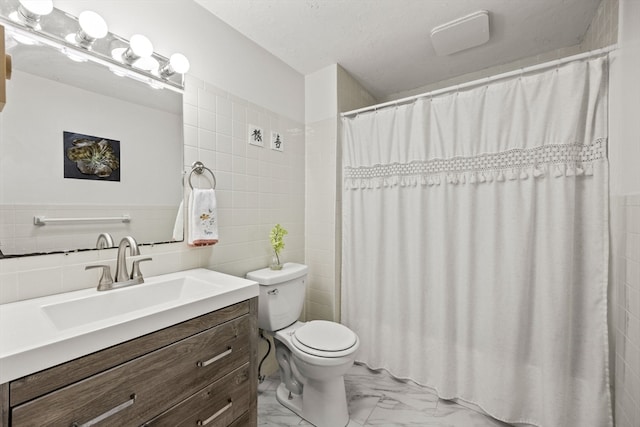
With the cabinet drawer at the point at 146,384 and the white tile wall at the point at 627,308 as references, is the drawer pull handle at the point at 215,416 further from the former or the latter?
the white tile wall at the point at 627,308

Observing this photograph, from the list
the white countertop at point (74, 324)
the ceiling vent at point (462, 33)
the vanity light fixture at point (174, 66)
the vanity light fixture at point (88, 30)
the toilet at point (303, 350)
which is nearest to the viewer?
the white countertop at point (74, 324)

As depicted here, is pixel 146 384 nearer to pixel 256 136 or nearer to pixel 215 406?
pixel 215 406

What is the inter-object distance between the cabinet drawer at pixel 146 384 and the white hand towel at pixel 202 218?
0.49m

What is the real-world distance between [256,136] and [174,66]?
23.2 inches

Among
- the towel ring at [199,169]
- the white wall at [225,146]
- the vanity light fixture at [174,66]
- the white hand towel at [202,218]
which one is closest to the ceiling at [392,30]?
the white wall at [225,146]

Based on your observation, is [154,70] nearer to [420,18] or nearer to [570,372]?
[420,18]

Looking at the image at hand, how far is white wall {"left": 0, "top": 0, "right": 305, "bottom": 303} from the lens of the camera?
108cm

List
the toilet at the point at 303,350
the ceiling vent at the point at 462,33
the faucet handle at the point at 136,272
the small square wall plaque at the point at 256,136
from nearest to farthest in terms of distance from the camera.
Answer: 1. the faucet handle at the point at 136,272
2. the toilet at the point at 303,350
3. the ceiling vent at the point at 462,33
4. the small square wall plaque at the point at 256,136

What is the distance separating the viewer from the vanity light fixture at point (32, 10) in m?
0.95

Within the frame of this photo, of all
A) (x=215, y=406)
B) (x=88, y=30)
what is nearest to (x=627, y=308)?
(x=215, y=406)

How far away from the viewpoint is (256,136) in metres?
1.80

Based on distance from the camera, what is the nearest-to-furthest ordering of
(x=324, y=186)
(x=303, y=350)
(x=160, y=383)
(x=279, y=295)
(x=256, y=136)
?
(x=160, y=383), (x=303, y=350), (x=279, y=295), (x=256, y=136), (x=324, y=186)

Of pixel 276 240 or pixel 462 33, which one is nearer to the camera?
pixel 462 33

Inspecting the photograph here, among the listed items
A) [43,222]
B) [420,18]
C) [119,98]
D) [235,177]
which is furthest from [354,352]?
[420,18]
